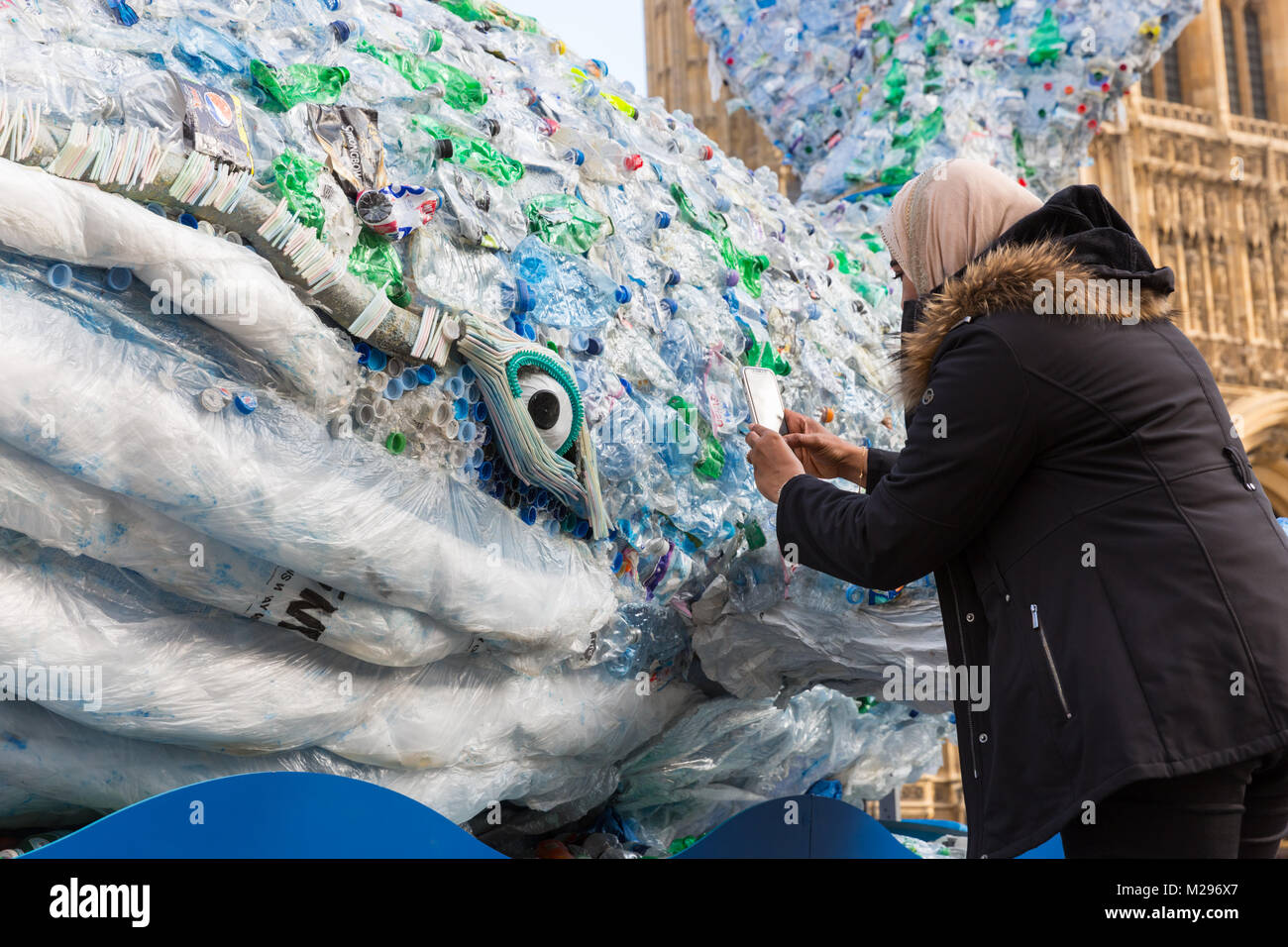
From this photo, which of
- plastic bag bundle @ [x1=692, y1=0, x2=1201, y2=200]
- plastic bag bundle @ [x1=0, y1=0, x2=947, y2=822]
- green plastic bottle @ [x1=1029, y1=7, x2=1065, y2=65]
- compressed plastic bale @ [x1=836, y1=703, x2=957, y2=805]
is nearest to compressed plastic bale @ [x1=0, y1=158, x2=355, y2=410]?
plastic bag bundle @ [x1=0, y1=0, x2=947, y2=822]

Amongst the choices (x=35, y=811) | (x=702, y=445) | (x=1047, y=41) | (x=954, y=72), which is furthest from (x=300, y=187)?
(x=1047, y=41)

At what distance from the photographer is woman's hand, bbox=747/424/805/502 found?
1.48 metres

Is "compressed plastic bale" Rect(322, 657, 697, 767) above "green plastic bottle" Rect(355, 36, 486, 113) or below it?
below

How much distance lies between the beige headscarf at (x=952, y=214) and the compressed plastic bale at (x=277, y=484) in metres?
0.56

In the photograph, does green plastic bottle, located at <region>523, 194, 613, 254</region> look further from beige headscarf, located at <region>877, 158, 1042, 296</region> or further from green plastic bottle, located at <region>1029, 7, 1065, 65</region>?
green plastic bottle, located at <region>1029, 7, 1065, 65</region>

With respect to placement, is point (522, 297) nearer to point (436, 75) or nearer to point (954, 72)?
point (436, 75)

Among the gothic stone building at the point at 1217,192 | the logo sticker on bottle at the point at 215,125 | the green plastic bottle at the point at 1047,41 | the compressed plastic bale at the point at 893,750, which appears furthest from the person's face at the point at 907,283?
the gothic stone building at the point at 1217,192

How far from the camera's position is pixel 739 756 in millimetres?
2119

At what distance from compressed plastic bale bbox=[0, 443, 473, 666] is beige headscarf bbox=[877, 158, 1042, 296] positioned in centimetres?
69

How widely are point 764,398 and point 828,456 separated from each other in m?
0.16

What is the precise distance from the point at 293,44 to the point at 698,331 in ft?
2.13

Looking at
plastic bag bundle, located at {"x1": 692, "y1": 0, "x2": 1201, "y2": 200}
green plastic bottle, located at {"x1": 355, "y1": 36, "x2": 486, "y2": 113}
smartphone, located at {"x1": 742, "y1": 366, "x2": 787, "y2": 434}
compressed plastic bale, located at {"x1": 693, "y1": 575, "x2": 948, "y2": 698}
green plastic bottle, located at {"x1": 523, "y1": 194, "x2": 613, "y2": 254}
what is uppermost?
plastic bag bundle, located at {"x1": 692, "y1": 0, "x2": 1201, "y2": 200}

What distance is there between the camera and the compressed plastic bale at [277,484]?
113 centimetres

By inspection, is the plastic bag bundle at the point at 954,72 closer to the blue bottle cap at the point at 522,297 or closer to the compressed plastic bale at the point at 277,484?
the blue bottle cap at the point at 522,297
